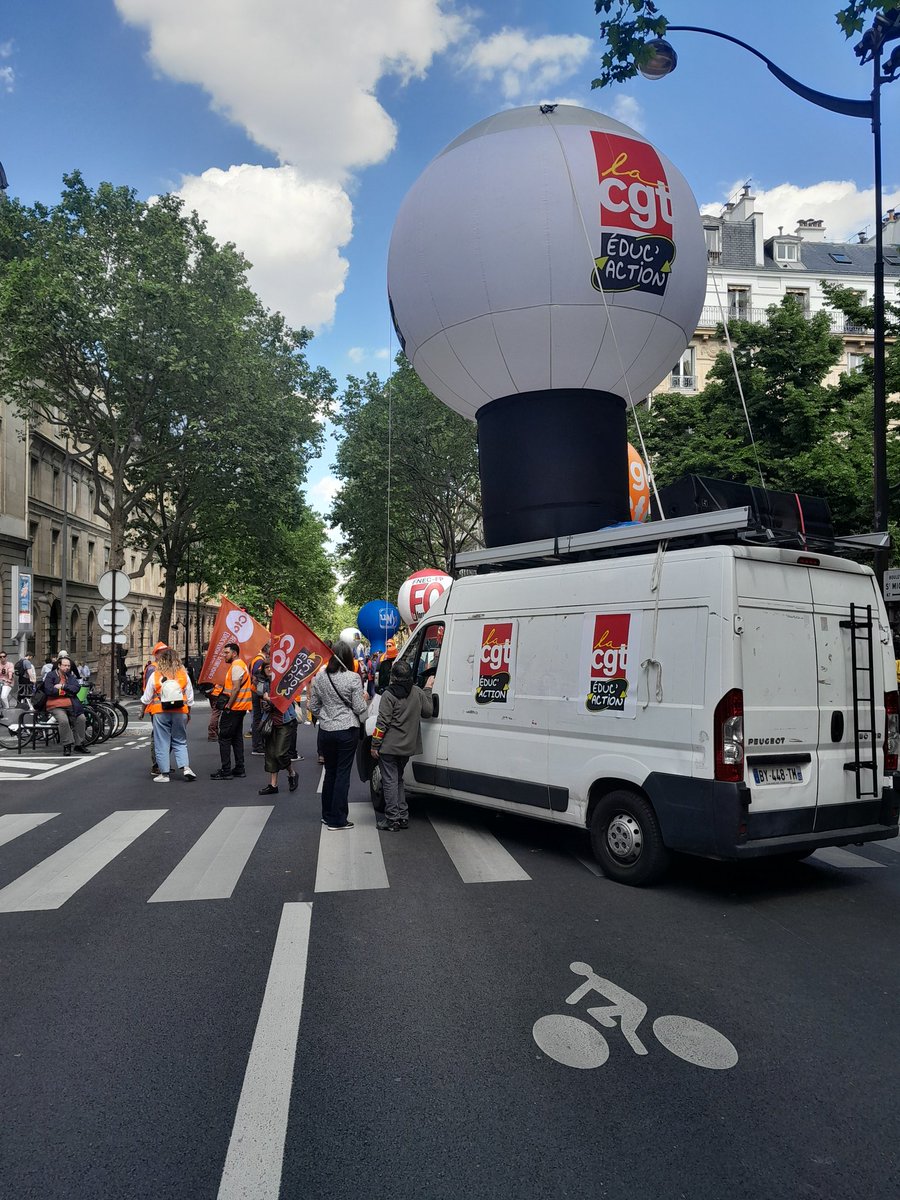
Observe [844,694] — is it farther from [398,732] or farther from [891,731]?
[398,732]

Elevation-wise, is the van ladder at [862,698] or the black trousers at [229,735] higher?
the van ladder at [862,698]

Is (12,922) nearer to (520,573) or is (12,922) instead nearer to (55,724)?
(520,573)

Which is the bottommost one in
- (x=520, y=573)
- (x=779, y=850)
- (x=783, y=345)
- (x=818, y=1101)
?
(x=818, y=1101)

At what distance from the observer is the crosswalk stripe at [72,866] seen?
606cm

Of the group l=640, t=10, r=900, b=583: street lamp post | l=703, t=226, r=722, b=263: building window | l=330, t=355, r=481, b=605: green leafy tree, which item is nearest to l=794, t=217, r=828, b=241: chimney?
l=703, t=226, r=722, b=263: building window

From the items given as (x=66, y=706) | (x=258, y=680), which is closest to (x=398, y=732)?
(x=258, y=680)

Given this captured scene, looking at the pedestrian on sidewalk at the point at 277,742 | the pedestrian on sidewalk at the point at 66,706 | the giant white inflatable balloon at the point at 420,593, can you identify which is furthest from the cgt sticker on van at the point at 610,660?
the giant white inflatable balloon at the point at 420,593

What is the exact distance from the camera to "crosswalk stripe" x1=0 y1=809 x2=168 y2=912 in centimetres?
606

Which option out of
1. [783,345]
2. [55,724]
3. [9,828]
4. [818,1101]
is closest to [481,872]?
[818,1101]

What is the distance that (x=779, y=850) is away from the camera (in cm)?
588

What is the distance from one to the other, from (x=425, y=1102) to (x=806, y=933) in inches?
118

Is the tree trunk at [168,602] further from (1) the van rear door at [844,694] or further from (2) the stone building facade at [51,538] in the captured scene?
(1) the van rear door at [844,694]

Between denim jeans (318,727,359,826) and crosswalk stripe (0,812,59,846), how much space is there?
2792 mm

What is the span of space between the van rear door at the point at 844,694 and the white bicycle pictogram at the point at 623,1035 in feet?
8.59
